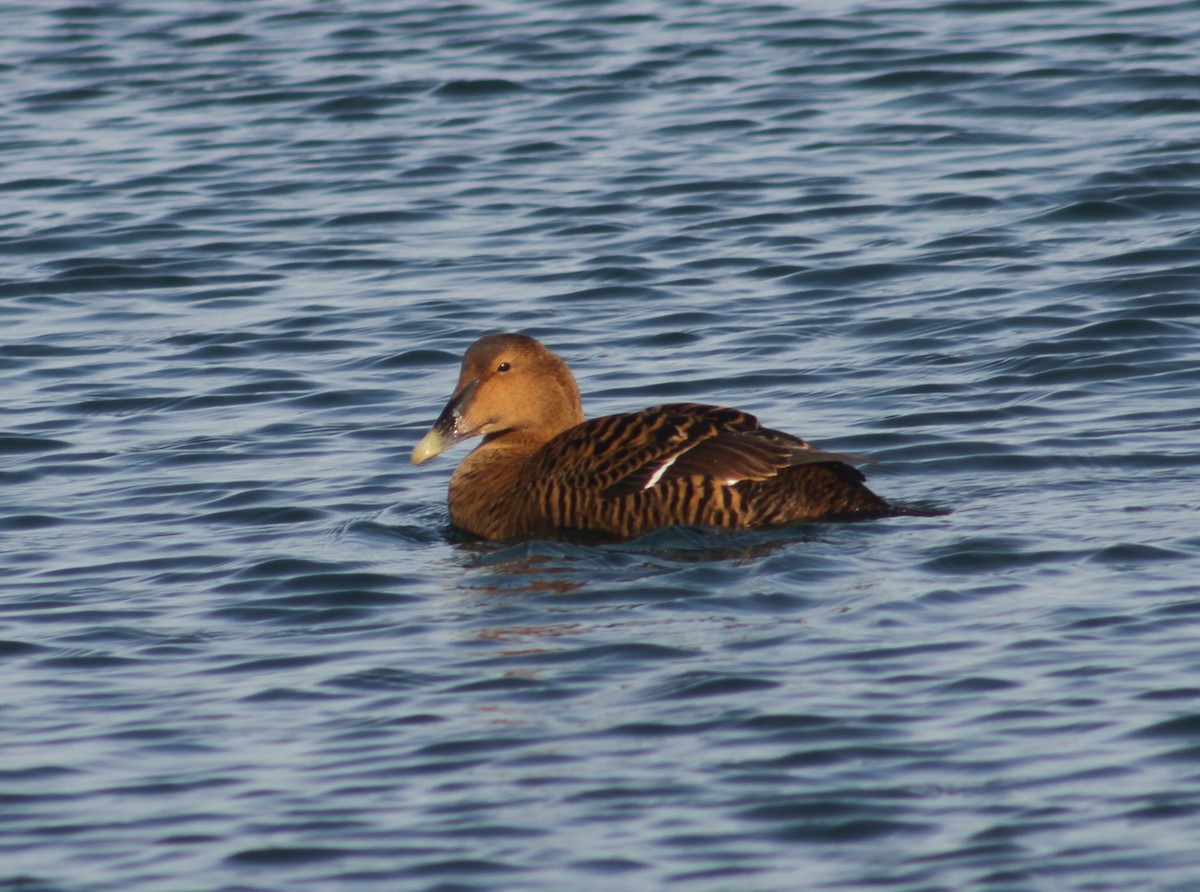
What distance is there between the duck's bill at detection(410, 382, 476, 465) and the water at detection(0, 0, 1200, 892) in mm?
279

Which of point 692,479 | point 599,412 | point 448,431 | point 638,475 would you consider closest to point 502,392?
point 448,431

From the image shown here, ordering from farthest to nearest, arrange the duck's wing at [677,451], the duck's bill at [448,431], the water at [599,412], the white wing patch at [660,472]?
the duck's bill at [448,431] < the white wing patch at [660,472] < the duck's wing at [677,451] < the water at [599,412]

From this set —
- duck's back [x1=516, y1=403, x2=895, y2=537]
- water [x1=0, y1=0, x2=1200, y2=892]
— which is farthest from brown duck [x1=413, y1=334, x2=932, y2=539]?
water [x1=0, y1=0, x2=1200, y2=892]

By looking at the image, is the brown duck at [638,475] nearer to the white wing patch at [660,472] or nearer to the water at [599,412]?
the white wing patch at [660,472]

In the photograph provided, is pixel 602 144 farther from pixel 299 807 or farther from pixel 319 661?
pixel 299 807

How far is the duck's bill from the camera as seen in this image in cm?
786

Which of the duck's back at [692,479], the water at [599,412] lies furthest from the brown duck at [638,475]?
the water at [599,412]

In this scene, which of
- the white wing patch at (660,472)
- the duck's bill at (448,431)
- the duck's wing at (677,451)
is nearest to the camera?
the duck's wing at (677,451)

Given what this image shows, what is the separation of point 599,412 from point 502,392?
1166 mm

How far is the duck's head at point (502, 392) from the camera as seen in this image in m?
7.91

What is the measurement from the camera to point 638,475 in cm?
730

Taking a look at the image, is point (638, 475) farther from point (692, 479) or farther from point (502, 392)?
point (502, 392)

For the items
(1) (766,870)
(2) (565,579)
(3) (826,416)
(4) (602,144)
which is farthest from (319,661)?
(4) (602,144)

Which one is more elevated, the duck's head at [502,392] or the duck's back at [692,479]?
the duck's head at [502,392]
